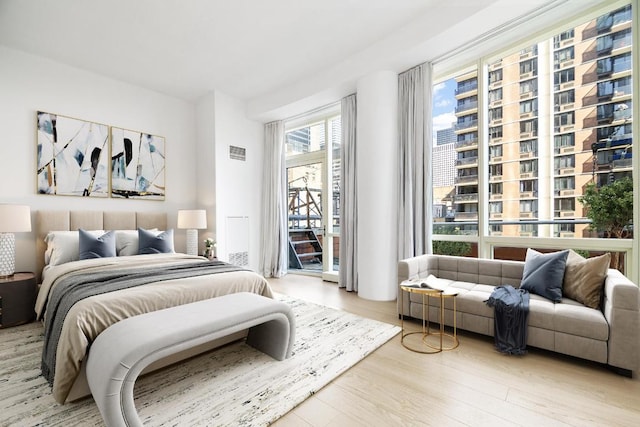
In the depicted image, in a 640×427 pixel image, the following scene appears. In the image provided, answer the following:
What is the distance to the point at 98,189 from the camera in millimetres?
4133

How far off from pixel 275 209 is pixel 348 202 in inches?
64.4

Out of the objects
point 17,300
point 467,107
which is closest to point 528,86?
point 467,107

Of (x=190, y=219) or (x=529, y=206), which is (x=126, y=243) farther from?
(x=529, y=206)

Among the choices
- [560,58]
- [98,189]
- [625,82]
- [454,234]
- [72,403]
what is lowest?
[72,403]

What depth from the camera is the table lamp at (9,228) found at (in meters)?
3.05

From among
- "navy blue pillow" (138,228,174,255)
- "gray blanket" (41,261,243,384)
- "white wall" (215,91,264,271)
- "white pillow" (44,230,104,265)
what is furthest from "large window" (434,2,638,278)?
"white pillow" (44,230,104,265)

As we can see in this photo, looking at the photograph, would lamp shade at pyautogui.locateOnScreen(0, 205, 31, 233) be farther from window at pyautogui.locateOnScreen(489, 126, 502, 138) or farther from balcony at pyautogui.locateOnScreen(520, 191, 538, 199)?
balcony at pyautogui.locateOnScreen(520, 191, 538, 199)

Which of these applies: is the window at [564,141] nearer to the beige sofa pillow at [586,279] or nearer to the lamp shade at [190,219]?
the beige sofa pillow at [586,279]

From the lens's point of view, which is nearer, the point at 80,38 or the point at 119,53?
the point at 80,38

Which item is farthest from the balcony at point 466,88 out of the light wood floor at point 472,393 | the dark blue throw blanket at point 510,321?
the light wood floor at point 472,393

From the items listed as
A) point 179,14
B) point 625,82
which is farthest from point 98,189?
point 625,82

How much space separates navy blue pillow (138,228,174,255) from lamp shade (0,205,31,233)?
110 cm

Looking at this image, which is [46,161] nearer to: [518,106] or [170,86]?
[170,86]

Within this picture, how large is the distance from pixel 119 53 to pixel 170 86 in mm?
938
